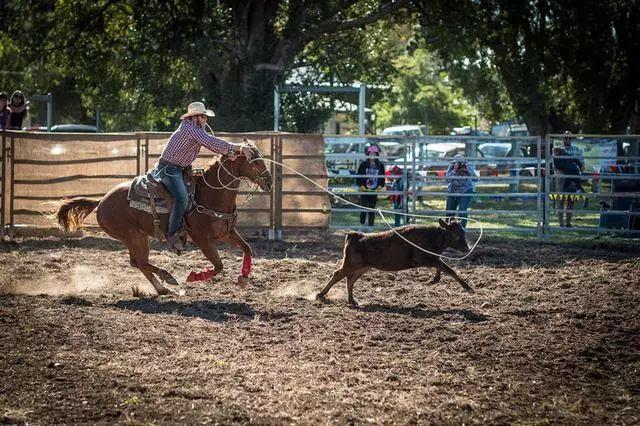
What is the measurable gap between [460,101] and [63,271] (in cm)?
4312

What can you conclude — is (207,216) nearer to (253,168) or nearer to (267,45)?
(253,168)

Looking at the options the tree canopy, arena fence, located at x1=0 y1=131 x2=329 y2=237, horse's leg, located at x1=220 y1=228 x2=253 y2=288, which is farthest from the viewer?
the tree canopy

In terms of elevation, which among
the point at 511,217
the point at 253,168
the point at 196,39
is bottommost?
the point at 511,217

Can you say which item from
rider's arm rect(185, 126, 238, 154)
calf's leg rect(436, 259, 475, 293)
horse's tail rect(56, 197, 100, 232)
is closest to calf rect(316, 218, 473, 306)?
calf's leg rect(436, 259, 475, 293)

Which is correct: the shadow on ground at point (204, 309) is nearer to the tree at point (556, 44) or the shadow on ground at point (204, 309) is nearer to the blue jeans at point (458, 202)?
the blue jeans at point (458, 202)

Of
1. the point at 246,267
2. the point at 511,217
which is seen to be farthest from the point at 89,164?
the point at 511,217

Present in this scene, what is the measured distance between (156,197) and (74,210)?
145cm

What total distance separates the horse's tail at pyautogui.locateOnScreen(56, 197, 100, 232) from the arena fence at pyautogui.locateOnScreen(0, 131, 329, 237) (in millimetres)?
4173

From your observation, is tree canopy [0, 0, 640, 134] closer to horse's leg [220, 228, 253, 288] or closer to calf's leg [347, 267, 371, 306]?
horse's leg [220, 228, 253, 288]

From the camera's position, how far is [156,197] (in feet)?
32.8

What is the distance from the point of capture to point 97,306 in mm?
9227

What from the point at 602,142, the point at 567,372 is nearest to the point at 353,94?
the point at 602,142

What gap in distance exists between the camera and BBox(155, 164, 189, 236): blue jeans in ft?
32.3

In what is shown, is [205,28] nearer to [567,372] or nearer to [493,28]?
[493,28]
